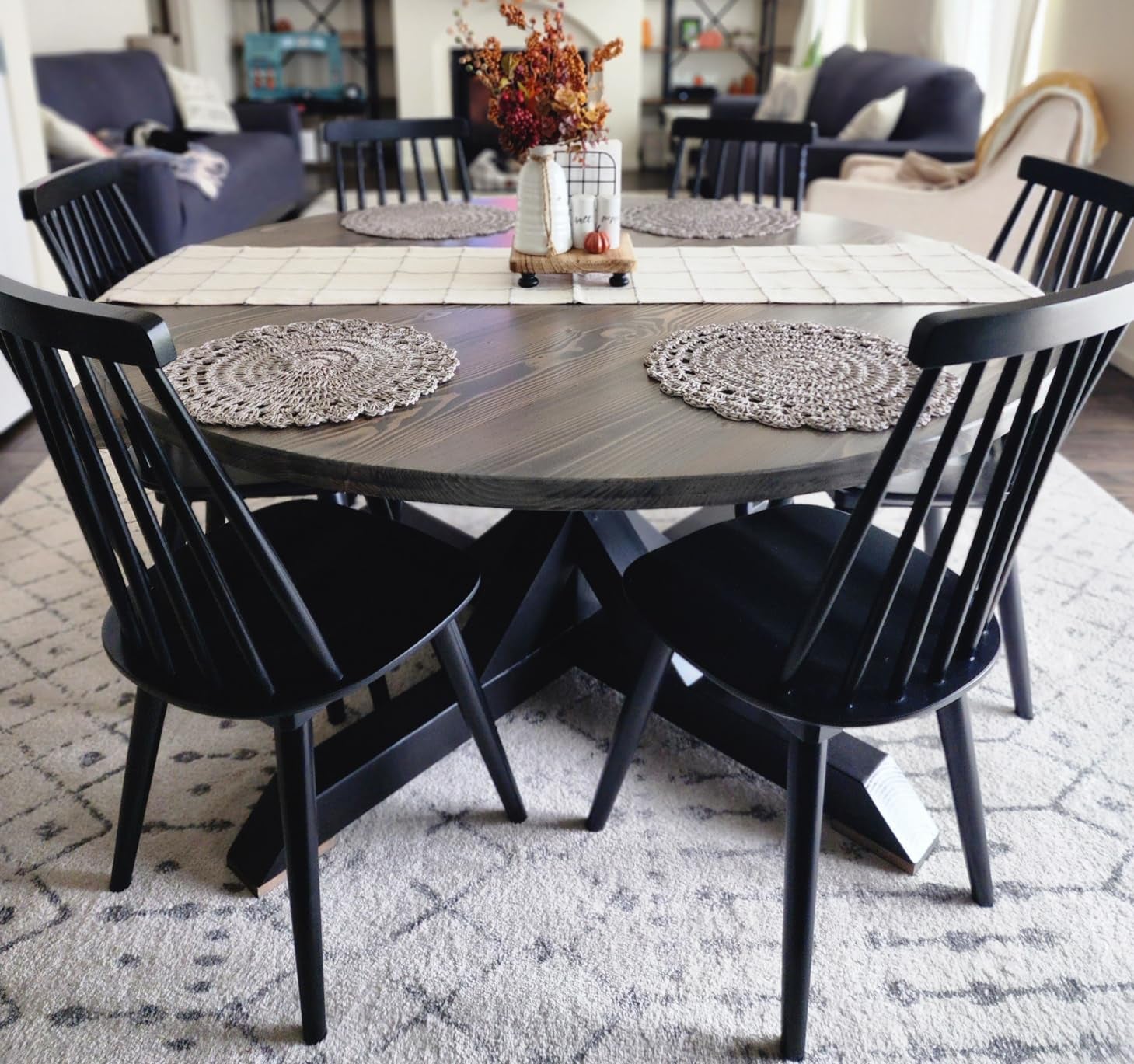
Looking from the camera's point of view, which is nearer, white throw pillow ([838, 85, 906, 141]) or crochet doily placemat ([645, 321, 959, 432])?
crochet doily placemat ([645, 321, 959, 432])

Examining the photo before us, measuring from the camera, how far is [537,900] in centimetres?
136

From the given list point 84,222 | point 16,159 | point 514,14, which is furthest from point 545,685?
point 16,159

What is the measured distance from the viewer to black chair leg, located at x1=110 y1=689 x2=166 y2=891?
128cm

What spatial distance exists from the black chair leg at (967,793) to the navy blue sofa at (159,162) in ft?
10.9

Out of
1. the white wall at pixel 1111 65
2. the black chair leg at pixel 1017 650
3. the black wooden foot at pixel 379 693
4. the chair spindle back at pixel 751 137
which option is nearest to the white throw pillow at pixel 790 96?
the white wall at pixel 1111 65

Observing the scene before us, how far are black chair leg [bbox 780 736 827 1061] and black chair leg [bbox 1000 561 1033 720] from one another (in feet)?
2.26

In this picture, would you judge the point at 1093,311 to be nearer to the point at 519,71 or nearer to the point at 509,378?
the point at 509,378

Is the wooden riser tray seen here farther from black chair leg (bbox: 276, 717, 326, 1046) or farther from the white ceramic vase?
black chair leg (bbox: 276, 717, 326, 1046)

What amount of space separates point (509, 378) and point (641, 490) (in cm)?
32

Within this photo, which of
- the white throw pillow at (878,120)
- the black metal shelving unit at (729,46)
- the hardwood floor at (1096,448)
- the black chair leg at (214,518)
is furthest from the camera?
the black metal shelving unit at (729,46)

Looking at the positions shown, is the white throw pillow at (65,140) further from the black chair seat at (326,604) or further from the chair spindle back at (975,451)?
the chair spindle back at (975,451)

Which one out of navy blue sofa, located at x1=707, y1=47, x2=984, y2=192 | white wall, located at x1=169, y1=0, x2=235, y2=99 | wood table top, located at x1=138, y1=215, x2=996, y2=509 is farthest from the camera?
white wall, located at x1=169, y1=0, x2=235, y2=99

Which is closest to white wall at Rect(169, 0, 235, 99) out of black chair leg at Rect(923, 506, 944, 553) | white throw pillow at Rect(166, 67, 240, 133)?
white throw pillow at Rect(166, 67, 240, 133)

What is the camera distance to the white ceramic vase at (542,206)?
1.50 m
